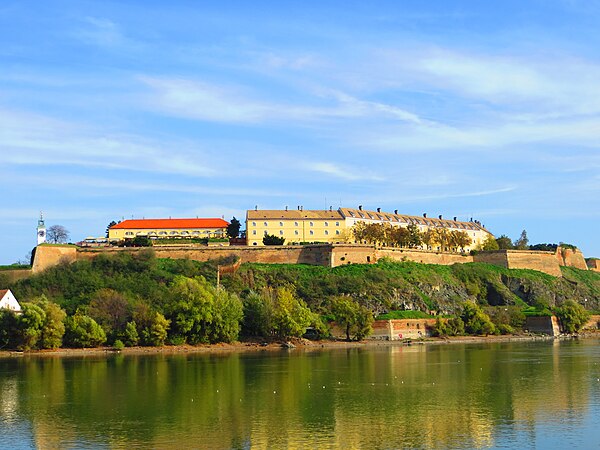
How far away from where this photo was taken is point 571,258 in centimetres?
10538

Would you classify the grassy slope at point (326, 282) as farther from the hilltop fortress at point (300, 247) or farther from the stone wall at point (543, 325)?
the stone wall at point (543, 325)

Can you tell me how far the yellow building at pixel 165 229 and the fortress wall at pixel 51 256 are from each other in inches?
744

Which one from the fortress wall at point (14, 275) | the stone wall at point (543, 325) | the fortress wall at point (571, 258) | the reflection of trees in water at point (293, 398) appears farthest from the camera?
the fortress wall at point (571, 258)

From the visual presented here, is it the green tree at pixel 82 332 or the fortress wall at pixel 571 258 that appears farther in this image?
the fortress wall at pixel 571 258

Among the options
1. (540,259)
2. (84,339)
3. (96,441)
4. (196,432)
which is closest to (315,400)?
(196,432)

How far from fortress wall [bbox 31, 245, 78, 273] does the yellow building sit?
18.9m

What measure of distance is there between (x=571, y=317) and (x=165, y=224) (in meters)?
49.6

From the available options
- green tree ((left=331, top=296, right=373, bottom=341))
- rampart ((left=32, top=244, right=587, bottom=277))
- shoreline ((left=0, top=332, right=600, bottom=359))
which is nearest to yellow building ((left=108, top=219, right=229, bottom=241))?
rampart ((left=32, top=244, right=587, bottom=277))

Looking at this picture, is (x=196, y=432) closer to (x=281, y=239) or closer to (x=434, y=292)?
(x=434, y=292)

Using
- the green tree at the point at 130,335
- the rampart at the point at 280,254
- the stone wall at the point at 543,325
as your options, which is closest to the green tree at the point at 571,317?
the stone wall at the point at 543,325

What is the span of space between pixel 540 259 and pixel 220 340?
166 feet

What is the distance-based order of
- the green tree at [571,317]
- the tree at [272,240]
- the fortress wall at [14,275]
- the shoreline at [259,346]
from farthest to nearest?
the tree at [272,240] < the green tree at [571,317] < the fortress wall at [14,275] < the shoreline at [259,346]

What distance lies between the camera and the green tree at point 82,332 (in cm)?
5638

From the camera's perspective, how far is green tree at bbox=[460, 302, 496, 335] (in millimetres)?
73125
